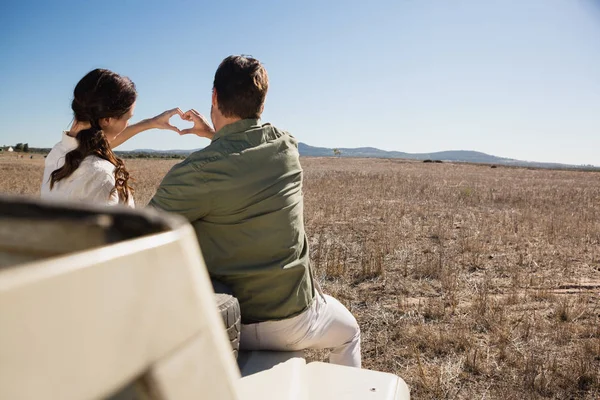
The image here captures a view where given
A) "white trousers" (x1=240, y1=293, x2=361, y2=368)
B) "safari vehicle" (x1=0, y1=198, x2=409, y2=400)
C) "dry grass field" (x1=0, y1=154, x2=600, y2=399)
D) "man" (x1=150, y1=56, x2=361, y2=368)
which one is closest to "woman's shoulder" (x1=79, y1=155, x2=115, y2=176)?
"man" (x1=150, y1=56, x2=361, y2=368)

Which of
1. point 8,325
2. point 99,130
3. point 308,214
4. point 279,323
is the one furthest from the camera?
point 308,214

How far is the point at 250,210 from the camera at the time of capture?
1895 millimetres

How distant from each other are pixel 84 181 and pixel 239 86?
2.87 feet

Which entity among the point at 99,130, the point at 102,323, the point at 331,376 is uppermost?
the point at 99,130

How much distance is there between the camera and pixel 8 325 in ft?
0.84

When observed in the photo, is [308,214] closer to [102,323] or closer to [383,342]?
[383,342]

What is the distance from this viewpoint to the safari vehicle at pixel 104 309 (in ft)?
0.87

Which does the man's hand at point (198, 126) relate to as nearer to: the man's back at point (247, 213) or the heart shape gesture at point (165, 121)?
the heart shape gesture at point (165, 121)

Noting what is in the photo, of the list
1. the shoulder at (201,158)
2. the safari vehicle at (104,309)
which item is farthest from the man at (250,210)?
the safari vehicle at (104,309)

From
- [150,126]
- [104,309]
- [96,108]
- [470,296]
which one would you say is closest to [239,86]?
[96,108]

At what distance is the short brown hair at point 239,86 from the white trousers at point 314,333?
2.81ft

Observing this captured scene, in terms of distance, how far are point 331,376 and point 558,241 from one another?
7.67 m

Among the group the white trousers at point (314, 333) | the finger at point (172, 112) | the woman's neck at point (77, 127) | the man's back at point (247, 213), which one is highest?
the finger at point (172, 112)

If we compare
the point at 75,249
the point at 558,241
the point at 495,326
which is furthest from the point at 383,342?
the point at 558,241
